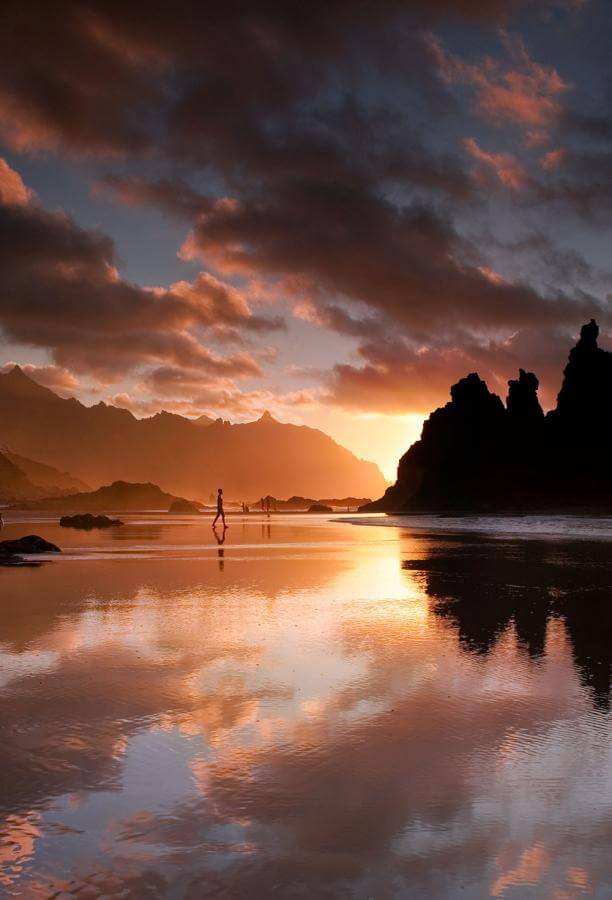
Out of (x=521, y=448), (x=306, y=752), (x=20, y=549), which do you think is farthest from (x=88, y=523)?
(x=521, y=448)

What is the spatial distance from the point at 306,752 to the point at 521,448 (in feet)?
445

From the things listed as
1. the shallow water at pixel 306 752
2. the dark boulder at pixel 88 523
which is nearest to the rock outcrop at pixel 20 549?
the shallow water at pixel 306 752

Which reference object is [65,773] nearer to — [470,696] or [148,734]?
[148,734]

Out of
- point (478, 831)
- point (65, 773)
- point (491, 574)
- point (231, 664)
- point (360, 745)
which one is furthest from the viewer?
point (491, 574)

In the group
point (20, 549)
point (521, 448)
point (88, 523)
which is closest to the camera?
point (20, 549)

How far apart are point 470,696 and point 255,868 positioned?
415 centimetres

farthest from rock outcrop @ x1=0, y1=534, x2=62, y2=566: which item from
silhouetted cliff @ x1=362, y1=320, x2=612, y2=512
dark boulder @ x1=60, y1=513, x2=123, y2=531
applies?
silhouetted cliff @ x1=362, y1=320, x2=612, y2=512

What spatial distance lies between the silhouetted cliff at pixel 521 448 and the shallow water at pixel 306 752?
98.1 metres

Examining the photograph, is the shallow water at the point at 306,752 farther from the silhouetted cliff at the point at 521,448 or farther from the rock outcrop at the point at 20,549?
the silhouetted cliff at the point at 521,448

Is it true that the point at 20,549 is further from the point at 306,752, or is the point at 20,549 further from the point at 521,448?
the point at 521,448

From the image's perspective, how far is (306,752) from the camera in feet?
18.8

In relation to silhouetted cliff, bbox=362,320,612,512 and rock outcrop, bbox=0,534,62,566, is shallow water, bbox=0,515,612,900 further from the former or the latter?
silhouetted cliff, bbox=362,320,612,512

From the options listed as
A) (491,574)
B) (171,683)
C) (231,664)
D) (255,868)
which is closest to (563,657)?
(231,664)

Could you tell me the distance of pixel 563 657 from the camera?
9.38 metres
